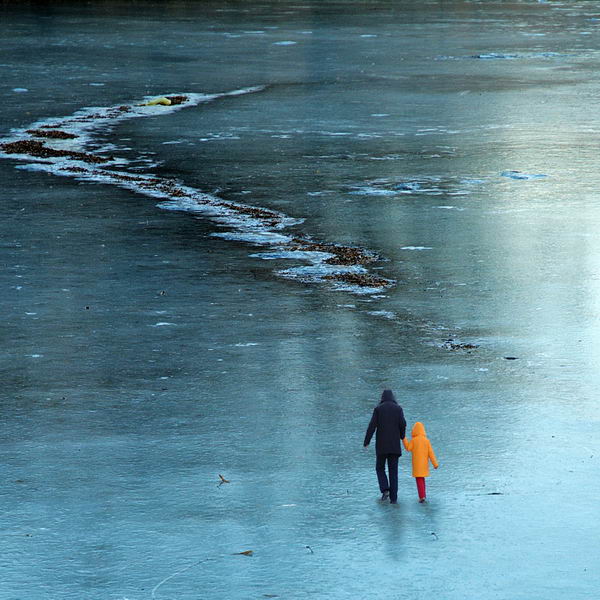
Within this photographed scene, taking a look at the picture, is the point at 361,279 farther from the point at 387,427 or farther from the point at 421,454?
the point at 421,454

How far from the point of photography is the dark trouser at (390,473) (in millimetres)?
8508

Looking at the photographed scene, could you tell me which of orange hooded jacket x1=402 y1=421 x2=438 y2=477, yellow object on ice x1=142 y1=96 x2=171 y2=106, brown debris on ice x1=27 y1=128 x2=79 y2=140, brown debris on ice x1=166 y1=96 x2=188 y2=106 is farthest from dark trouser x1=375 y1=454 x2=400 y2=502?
brown debris on ice x1=166 y1=96 x2=188 y2=106

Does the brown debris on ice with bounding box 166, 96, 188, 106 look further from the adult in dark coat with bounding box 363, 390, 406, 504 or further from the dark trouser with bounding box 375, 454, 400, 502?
the dark trouser with bounding box 375, 454, 400, 502

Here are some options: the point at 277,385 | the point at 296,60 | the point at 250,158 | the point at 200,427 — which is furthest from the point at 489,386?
the point at 296,60

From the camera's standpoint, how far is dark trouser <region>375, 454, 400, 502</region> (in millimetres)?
8508

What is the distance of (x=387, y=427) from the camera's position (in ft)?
28.6

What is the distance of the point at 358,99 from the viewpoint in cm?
3412

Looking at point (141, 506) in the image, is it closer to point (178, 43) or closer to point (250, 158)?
point (250, 158)

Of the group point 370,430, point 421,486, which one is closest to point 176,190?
point 370,430

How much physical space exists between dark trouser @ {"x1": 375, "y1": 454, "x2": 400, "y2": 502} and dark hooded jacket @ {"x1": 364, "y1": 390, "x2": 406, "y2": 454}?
0.15 ft

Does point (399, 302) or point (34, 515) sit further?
point (399, 302)

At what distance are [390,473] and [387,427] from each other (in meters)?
0.35

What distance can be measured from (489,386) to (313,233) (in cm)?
738

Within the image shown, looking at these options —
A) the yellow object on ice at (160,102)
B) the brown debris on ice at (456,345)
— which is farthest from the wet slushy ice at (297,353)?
the yellow object on ice at (160,102)
